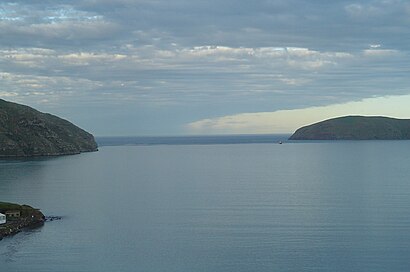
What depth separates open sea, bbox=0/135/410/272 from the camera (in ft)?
185

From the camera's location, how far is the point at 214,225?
73.9 metres

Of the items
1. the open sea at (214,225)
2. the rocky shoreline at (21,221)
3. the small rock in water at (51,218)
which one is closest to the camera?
the open sea at (214,225)

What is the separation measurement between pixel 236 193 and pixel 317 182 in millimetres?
26487

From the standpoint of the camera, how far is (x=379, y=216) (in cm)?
7875

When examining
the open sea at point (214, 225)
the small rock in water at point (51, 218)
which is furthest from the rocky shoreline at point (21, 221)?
the open sea at point (214, 225)

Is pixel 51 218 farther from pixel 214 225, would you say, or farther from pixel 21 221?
pixel 214 225

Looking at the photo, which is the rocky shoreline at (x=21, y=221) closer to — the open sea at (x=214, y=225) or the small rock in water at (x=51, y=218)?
the small rock in water at (x=51, y=218)

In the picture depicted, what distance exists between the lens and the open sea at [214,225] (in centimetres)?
5633

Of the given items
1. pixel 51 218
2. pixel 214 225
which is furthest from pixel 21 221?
pixel 214 225

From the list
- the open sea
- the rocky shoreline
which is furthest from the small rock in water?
the open sea

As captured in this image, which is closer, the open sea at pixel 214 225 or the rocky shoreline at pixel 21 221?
the open sea at pixel 214 225

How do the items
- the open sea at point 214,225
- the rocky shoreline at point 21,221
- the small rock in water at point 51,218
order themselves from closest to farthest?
the open sea at point 214,225 < the rocky shoreline at point 21,221 < the small rock in water at point 51,218

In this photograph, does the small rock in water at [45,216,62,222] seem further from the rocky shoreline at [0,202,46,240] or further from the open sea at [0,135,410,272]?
the open sea at [0,135,410,272]

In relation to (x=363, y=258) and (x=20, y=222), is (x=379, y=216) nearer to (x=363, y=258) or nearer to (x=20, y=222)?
(x=363, y=258)
